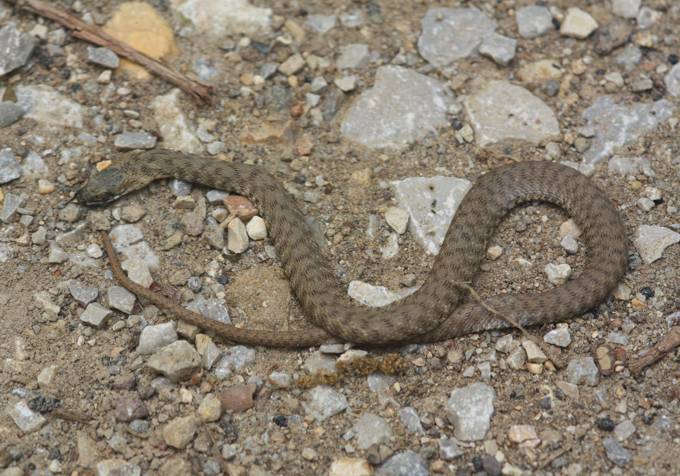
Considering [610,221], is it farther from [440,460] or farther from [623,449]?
[440,460]

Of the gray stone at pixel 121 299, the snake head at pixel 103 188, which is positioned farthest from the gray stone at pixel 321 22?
the gray stone at pixel 121 299

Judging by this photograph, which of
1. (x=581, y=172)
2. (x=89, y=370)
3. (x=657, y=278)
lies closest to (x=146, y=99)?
(x=89, y=370)

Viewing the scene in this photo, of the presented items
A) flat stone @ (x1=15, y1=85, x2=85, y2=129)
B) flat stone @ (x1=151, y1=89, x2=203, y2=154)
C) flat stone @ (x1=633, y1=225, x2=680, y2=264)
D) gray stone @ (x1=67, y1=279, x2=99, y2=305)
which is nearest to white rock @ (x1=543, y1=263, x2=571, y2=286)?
flat stone @ (x1=633, y1=225, x2=680, y2=264)

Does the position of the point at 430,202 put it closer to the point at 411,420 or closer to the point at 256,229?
the point at 256,229

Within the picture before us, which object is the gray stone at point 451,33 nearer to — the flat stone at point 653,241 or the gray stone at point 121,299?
the flat stone at point 653,241

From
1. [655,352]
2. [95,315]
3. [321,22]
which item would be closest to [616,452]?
[655,352]

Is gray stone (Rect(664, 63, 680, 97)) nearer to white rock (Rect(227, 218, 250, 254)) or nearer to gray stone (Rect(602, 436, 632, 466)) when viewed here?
gray stone (Rect(602, 436, 632, 466))
